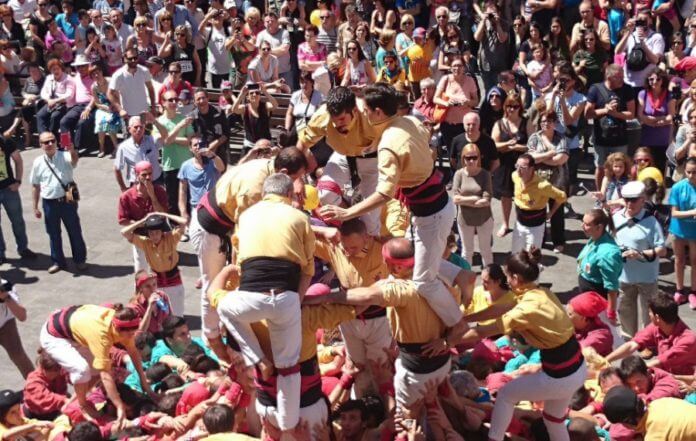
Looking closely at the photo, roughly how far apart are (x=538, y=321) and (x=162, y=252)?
527cm

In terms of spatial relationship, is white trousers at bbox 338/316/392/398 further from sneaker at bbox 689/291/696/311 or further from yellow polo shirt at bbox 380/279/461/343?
sneaker at bbox 689/291/696/311

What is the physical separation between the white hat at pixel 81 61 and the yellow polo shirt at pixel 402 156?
10204 millimetres

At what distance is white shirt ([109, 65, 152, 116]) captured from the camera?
1592 cm

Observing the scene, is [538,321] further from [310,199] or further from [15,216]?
[15,216]

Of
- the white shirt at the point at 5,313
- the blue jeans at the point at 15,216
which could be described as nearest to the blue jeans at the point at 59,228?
the blue jeans at the point at 15,216

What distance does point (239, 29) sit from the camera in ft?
55.5

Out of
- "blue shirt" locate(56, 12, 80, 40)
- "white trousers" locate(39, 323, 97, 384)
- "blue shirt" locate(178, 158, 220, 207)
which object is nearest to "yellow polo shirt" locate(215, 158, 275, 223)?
"white trousers" locate(39, 323, 97, 384)

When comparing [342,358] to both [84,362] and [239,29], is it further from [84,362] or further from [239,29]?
[239,29]

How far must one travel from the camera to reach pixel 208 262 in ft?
29.3

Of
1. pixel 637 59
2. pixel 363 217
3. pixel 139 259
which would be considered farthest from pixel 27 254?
pixel 637 59

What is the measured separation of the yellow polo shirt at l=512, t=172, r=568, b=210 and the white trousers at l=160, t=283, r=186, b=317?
3.92m

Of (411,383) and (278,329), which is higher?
(278,329)

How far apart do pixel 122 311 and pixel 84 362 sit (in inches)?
24.4

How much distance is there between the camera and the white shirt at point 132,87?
52.2 ft
